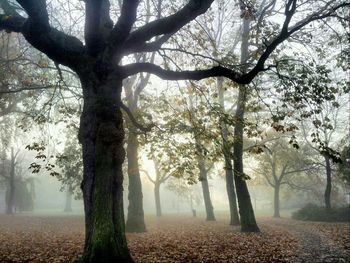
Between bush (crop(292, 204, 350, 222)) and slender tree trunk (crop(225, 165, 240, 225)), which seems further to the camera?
bush (crop(292, 204, 350, 222))

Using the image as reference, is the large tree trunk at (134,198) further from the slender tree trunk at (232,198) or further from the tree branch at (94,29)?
the tree branch at (94,29)

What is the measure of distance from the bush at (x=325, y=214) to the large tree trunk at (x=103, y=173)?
1080 inches

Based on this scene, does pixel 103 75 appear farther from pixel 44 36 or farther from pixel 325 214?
pixel 325 214

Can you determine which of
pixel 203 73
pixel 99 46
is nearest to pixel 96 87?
pixel 99 46

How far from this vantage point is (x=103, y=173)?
8617 millimetres

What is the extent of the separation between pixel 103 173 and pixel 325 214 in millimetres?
28831

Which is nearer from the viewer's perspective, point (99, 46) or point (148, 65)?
point (99, 46)

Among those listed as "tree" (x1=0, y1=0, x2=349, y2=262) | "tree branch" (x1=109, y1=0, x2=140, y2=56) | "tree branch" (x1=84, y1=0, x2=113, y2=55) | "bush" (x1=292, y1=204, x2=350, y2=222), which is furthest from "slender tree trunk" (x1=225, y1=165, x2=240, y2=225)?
"tree branch" (x1=84, y1=0, x2=113, y2=55)

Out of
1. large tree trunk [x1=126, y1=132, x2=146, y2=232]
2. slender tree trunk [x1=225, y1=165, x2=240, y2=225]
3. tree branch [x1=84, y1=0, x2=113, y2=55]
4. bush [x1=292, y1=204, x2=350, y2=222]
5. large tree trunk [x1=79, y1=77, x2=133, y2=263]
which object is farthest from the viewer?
bush [x1=292, y1=204, x2=350, y2=222]

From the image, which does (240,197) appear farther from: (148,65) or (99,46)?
(99,46)

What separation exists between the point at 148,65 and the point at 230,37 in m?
17.9

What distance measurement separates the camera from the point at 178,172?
13234 millimetres

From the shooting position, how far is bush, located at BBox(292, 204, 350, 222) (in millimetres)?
30044

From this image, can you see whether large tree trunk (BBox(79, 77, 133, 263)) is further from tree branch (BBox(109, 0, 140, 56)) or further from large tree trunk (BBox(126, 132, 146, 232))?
large tree trunk (BBox(126, 132, 146, 232))
